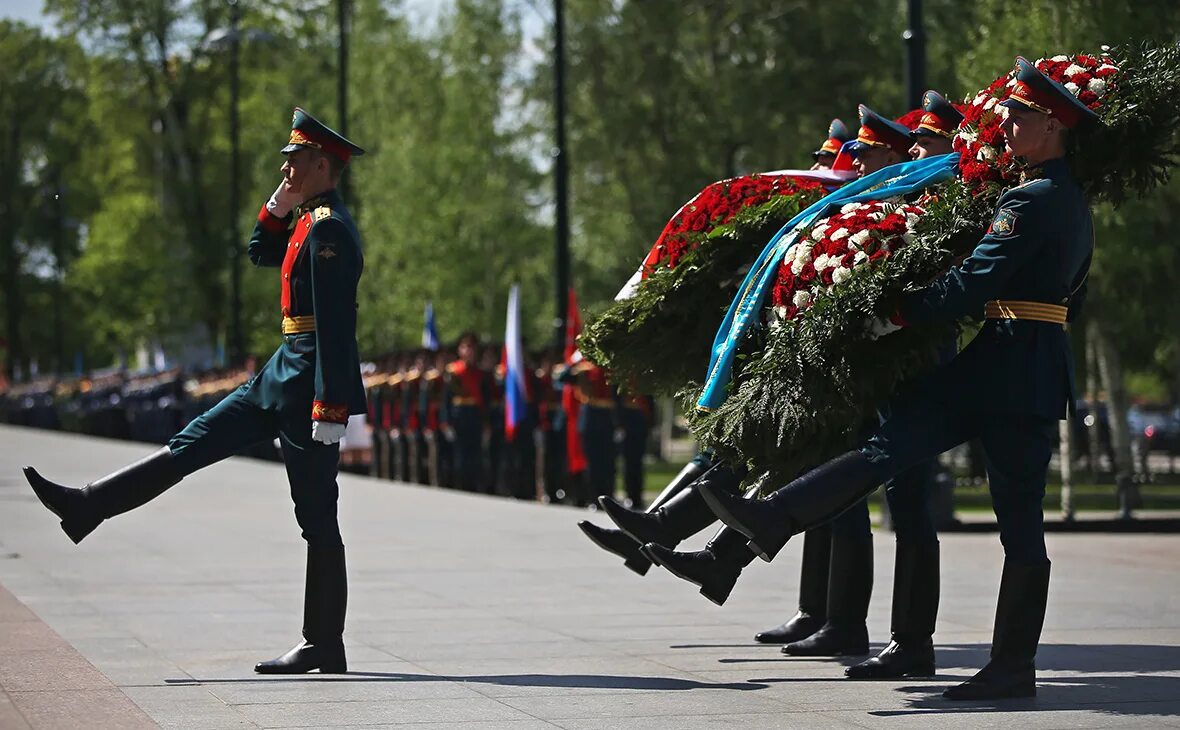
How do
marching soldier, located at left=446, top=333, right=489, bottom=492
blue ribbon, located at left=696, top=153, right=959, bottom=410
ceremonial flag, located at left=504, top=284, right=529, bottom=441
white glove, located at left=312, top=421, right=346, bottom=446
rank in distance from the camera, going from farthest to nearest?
marching soldier, located at left=446, top=333, right=489, bottom=492 → ceremonial flag, located at left=504, top=284, right=529, bottom=441 → white glove, located at left=312, top=421, right=346, bottom=446 → blue ribbon, located at left=696, top=153, right=959, bottom=410

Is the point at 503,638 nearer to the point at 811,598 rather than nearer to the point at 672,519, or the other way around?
the point at 811,598

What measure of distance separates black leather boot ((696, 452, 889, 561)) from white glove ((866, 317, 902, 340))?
42cm

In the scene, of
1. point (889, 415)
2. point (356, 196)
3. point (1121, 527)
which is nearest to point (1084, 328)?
point (1121, 527)

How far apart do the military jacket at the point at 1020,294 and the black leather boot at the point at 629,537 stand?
4.90ft

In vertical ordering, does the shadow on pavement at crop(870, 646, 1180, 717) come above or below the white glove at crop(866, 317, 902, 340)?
below

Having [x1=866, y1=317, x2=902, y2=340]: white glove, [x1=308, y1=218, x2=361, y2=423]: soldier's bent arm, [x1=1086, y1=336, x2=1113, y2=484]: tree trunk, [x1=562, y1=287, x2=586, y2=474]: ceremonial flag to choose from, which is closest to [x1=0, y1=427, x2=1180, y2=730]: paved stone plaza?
[x1=308, y1=218, x2=361, y2=423]: soldier's bent arm

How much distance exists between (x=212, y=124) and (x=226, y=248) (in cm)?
453

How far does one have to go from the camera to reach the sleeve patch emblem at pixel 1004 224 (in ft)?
23.2

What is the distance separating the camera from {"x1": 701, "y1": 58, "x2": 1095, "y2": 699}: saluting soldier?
278 inches

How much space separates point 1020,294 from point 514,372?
16.4 meters

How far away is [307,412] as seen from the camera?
8117 millimetres

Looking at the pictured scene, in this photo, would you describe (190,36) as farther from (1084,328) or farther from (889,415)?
(889,415)

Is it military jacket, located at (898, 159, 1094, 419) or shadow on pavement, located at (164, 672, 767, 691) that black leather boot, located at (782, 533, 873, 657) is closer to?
shadow on pavement, located at (164, 672, 767, 691)

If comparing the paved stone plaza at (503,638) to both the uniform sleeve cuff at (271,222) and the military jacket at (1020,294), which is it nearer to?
the military jacket at (1020,294)
